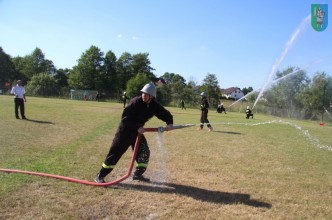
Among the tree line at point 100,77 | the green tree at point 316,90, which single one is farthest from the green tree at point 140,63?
the green tree at point 316,90

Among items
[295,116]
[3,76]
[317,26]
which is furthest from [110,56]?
[317,26]

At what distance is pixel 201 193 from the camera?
6910 millimetres

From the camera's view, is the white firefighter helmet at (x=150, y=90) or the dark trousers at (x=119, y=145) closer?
the white firefighter helmet at (x=150, y=90)

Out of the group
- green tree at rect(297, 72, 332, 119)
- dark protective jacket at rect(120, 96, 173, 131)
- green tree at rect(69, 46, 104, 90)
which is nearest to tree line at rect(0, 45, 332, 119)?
green tree at rect(69, 46, 104, 90)

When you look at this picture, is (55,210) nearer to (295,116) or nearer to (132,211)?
(132,211)

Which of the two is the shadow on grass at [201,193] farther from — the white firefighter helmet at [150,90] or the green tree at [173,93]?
the green tree at [173,93]

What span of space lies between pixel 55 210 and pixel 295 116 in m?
14.3

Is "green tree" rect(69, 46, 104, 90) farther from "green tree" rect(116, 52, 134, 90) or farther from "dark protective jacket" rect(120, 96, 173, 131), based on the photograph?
"dark protective jacket" rect(120, 96, 173, 131)

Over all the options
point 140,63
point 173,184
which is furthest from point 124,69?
point 173,184

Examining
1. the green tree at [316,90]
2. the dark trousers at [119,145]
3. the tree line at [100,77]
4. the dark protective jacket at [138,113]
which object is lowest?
the dark trousers at [119,145]

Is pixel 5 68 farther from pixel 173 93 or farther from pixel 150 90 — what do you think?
pixel 150 90

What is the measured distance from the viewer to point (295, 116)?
1720cm

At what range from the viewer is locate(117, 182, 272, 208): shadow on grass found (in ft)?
21.3

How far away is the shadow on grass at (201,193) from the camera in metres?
6.48
